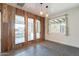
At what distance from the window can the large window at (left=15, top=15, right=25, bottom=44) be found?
2.35 meters

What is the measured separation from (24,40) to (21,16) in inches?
51.9

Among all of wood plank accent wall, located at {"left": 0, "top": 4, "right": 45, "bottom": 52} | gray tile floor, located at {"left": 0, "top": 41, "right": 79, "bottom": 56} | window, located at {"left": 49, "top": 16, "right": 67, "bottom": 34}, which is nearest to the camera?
gray tile floor, located at {"left": 0, "top": 41, "right": 79, "bottom": 56}

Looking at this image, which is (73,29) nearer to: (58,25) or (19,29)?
(58,25)

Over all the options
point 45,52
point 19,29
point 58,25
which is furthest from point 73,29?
point 19,29

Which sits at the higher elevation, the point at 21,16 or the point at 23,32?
the point at 21,16

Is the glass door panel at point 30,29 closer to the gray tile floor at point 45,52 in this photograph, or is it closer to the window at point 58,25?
the gray tile floor at point 45,52

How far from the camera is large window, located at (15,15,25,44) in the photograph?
407 centimetres

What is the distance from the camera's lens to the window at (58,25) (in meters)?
5.09

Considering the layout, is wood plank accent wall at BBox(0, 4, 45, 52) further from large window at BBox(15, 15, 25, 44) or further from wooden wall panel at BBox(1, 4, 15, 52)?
large window at BBox(15, 15, 25, 44)

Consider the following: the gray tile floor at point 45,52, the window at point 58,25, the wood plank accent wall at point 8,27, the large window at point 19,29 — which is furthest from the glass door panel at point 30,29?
the window at point 58,25

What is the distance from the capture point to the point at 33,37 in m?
5.50

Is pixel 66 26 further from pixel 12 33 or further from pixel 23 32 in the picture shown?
pixel 12 33

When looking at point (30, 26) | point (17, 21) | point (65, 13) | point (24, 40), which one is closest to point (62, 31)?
point (65, 13)

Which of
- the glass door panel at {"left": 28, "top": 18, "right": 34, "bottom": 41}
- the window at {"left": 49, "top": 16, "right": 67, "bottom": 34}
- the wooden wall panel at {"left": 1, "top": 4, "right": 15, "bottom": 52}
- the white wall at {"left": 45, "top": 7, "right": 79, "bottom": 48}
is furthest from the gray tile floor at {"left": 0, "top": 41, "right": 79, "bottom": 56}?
the window at {"left": 49, "top": 16, "right": 67, "bottom": 34}
